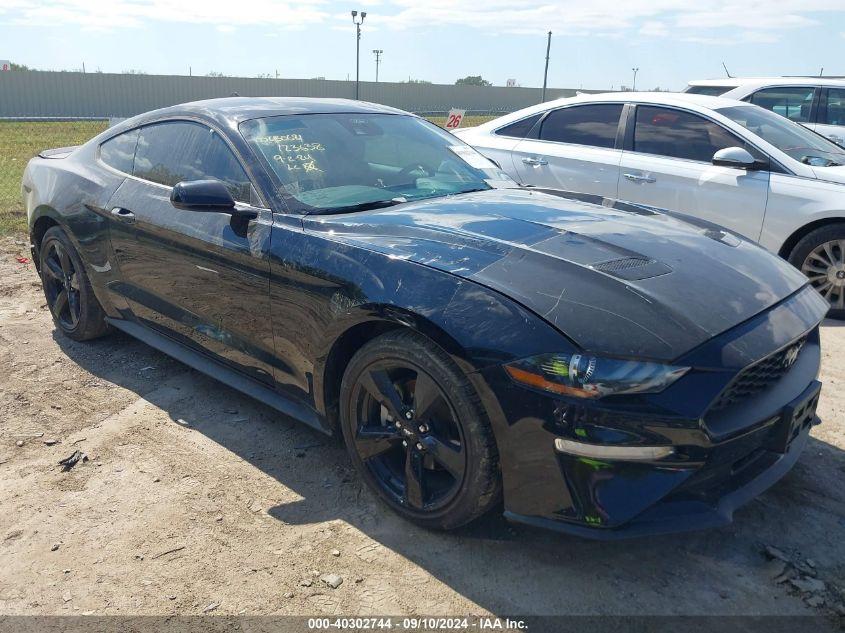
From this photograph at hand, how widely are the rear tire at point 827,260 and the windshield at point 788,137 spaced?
0.60m

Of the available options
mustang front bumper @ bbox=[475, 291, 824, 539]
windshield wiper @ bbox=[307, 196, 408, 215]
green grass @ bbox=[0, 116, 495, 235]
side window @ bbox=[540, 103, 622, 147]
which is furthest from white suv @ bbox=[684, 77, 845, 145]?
mustang front bumper @ bbox=[475, 291, 824, 539]

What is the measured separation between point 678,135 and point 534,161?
1203mm

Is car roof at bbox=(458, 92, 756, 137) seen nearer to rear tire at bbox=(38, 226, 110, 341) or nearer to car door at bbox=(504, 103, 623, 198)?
car door at bbox=(504, 103, 623, 198)

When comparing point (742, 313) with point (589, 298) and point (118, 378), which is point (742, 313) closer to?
point (589, 298)

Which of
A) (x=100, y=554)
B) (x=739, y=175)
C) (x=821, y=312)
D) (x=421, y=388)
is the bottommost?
(x=100, y=554)

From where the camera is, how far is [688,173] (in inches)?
220

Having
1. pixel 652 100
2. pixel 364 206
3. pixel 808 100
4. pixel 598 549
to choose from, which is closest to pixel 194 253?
pixel 364 206

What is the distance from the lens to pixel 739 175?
541cm

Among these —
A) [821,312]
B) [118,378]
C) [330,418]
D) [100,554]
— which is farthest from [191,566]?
[821,312]

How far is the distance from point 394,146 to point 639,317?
190 centimetres

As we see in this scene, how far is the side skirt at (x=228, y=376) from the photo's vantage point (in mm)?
3137

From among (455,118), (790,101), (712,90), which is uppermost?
(712,90)

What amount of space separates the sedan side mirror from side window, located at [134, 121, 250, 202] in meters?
3.57

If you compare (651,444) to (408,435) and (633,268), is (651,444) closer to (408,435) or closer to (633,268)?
(633,268)
